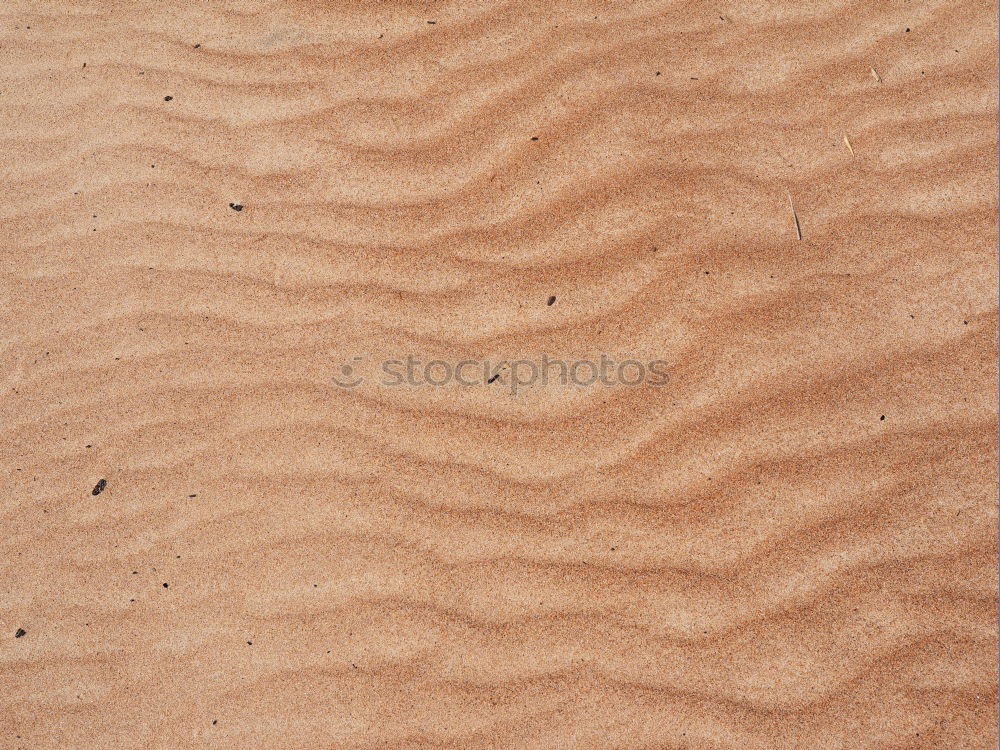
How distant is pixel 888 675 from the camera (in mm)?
1958

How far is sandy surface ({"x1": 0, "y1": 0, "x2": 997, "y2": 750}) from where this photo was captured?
6.56ft

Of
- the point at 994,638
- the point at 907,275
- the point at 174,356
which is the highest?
the point at 907,275

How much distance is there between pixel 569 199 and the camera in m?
2.30

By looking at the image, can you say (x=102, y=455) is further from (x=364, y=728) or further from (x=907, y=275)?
(x=907, y=275)

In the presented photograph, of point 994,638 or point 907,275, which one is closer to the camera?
point 994,638

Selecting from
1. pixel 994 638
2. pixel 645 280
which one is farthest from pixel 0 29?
pixel 994 638

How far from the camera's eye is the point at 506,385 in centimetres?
220

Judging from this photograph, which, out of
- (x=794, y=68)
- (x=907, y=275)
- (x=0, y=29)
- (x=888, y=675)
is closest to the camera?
(x=888, y=675)

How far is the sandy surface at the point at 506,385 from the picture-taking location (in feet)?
6.56

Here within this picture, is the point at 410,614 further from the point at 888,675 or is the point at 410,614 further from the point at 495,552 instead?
the point at 888,675

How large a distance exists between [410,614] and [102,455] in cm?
104

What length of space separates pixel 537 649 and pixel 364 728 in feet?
1.65

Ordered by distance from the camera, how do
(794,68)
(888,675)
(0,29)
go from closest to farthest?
1. (888,675)
2. (794,68)
3. (0,29)

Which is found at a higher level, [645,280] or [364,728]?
[645,280]
